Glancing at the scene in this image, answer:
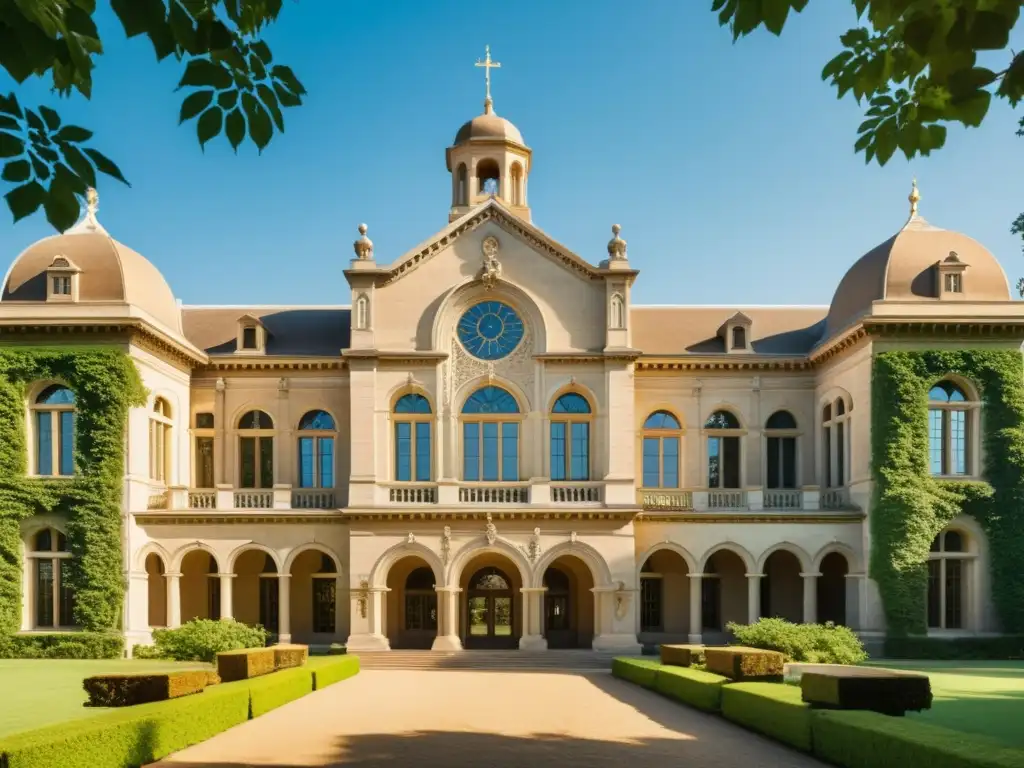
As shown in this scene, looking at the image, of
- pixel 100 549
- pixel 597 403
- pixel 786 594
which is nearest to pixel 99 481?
pixel 100 549

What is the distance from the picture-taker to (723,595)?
133ft

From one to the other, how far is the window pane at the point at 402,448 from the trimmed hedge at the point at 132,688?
1967 cm

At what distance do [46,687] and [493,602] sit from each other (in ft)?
62.8

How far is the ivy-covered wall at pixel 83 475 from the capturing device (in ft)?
113

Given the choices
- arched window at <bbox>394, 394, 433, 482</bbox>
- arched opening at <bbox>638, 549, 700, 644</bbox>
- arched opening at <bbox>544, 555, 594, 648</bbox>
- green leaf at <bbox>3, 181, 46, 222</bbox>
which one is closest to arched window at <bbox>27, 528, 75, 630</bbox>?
arched window at <bbox>394, 394, 433, 482</bbox>

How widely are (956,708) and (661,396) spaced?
21.7m

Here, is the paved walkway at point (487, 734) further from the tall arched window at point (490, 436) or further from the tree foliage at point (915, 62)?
the tall arched window at point (490, 436)

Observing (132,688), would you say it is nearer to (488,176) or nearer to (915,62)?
(915,62)

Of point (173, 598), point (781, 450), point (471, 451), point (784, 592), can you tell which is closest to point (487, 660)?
point (471, 451)

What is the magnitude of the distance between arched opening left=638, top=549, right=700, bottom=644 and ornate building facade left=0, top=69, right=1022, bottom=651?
0.09m

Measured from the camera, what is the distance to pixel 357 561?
1460 inches

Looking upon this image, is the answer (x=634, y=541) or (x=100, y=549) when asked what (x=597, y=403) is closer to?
(x=634, y=541)

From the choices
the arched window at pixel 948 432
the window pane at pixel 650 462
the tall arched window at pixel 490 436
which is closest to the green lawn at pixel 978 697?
the arched window at pixel 948 432

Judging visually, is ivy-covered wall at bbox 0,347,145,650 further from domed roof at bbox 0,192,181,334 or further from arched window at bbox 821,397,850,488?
arched window at bbox 821,397,850,488
